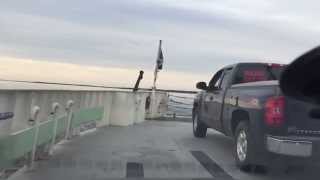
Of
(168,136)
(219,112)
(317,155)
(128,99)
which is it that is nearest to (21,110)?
(219,112)

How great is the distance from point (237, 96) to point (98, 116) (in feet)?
23.6

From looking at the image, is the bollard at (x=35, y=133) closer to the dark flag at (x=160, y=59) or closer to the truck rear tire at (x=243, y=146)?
the truck rear tire at (x=243, y=146)

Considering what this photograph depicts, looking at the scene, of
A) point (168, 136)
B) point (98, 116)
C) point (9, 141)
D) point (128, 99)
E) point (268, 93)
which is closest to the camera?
point (9, 141)

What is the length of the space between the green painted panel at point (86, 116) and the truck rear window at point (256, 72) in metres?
3.79

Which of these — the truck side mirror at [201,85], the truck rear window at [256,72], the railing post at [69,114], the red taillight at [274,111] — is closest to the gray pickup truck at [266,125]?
the red taillight at [274,111]

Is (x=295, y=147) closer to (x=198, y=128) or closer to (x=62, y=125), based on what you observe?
(x=62, y=125)

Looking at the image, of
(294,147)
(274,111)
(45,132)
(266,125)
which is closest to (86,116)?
(45,132)

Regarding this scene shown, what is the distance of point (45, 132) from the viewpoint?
1110 cm

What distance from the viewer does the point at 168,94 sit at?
27312 mm

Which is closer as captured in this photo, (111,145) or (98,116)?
(111,145)

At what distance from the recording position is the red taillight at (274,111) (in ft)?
30.3

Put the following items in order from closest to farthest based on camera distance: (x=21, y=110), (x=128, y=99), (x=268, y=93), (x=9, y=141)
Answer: (x=9, y=141) < (x=268, y=93) < (x=21, y=110) < (x=128, y=99)

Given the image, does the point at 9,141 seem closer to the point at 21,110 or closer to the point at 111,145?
the point at 21,110

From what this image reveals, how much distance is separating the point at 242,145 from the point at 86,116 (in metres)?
6.32
